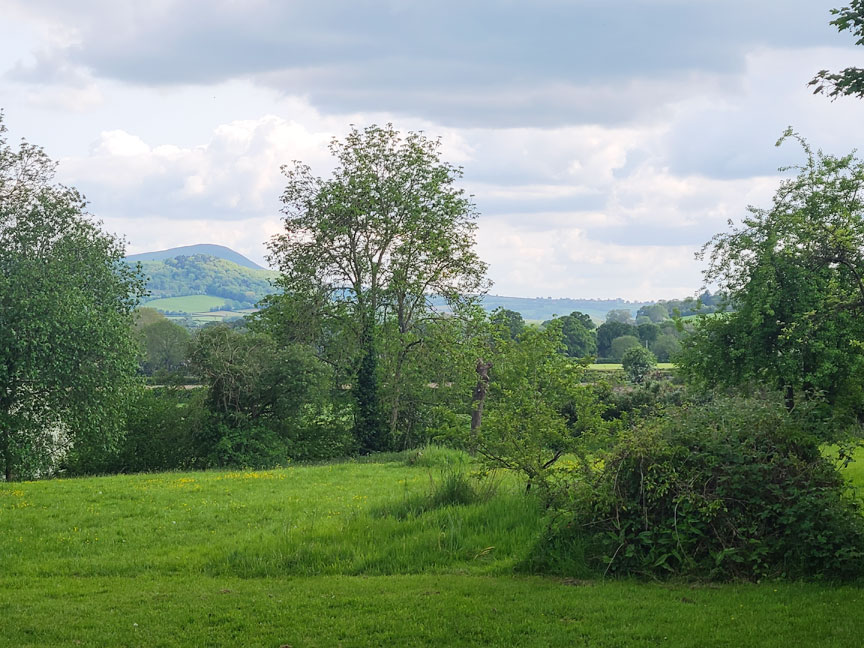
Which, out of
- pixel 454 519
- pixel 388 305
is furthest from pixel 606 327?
pixel 454 519

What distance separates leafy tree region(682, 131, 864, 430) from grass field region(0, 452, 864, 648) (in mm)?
16916

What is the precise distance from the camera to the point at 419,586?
1177 centimetres

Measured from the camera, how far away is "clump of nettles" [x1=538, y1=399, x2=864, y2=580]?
1149cm

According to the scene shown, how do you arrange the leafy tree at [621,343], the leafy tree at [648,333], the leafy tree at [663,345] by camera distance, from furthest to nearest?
the leafy tree at [648,333], the leafy tree at [621,343], the leafy tree at [663,345]

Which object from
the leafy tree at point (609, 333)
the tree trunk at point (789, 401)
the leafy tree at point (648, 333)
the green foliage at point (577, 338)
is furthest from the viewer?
the leafy tree at point (648, 333)

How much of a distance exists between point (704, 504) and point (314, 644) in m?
6.18

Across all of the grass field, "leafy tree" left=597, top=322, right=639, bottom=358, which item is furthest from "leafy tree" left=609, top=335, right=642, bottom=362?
the grass field

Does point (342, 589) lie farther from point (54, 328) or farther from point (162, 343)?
point (162, 343)

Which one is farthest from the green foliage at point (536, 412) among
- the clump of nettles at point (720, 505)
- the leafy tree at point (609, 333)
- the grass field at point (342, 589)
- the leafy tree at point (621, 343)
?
the leafy tree at point (609, 333)

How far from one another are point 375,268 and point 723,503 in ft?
121

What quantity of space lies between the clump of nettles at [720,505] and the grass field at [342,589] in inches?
22.7

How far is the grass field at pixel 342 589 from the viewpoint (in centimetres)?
946

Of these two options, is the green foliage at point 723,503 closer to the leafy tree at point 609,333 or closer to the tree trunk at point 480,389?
the tree trunk at point 480,389

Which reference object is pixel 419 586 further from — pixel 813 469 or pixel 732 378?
pixel 732 378
